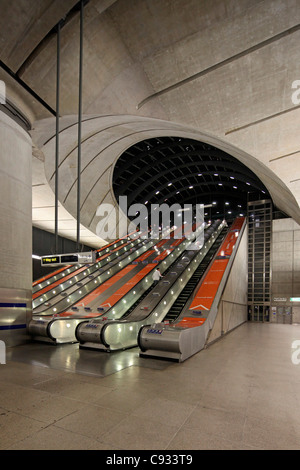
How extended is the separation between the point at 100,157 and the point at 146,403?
17.2 meters

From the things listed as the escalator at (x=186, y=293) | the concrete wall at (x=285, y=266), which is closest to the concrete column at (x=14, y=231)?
the escalator at (x=186, y=293)

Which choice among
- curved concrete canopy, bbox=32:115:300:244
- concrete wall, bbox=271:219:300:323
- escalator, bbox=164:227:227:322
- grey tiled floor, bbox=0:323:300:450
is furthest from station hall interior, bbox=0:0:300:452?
concrete wall, bbox=271:219:300:323

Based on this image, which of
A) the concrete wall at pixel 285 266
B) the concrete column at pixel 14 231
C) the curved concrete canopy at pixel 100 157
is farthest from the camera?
the concrete wall at pixel 285 266

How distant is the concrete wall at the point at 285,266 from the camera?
19.3 m

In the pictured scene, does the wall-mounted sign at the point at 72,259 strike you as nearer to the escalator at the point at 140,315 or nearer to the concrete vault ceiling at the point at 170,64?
the escalator at the point at 140,315

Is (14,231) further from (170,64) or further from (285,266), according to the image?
(285,266)

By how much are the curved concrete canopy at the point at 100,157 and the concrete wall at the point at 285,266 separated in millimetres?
1469

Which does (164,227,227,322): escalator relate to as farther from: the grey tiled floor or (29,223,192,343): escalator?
the grey tiled floor

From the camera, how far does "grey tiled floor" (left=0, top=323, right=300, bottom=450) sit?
10.0 ft

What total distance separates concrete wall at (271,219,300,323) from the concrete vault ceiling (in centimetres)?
1230

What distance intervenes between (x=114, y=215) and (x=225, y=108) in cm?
1758

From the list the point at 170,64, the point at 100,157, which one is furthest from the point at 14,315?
the point at 100,157
